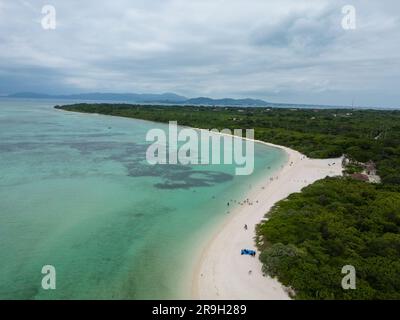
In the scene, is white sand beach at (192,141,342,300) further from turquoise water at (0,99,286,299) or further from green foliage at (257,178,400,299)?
turquoise water at (0,99,286,299)

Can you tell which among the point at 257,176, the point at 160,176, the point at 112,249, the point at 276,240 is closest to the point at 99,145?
the point at 160,176

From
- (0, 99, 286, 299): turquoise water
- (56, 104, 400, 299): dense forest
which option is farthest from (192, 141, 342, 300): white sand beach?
(0, 99, 286, 299): turquoise water

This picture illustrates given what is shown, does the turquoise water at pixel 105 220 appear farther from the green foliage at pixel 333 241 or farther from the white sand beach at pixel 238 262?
the green foliage at pixel 333 241

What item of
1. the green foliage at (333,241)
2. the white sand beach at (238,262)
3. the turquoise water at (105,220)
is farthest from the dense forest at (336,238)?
the turquoise water at (105,220)

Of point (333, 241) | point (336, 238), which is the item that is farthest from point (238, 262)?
point (336, 238)

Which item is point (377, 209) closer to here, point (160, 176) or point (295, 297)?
point (295, 297)

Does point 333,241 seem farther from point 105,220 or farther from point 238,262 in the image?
point 105,220
